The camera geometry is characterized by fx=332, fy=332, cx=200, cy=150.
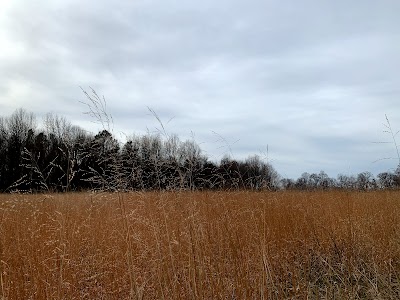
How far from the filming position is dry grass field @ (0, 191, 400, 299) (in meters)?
2.51

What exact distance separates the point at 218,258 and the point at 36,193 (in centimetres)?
242

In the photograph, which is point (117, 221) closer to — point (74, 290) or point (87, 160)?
point (87, 160)

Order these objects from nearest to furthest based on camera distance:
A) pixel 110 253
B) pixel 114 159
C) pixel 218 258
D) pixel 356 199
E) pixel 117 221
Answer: pixel 114 159 → pixel 218 258 → pixel 110 253 → pixel 117 221 → pixel 356 199

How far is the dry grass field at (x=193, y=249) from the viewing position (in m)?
2.51

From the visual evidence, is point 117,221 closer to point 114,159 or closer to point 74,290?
point 74,290

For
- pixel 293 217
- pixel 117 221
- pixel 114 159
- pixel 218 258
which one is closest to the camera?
pixel 114 159

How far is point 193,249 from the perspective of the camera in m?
2.37

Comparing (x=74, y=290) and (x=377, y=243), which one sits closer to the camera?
(x=74, y=290)

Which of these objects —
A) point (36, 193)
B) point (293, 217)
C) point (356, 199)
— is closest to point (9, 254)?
point (36, 193)

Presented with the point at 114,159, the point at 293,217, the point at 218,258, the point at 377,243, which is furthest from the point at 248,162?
the point at 114,159

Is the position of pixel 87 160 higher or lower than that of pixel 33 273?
higher

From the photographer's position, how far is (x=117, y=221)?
14.6 ft

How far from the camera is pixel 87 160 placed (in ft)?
11.4

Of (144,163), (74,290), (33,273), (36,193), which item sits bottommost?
(74,290)
